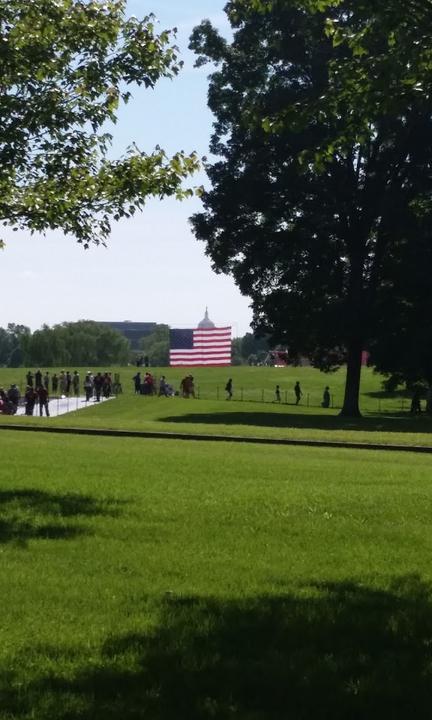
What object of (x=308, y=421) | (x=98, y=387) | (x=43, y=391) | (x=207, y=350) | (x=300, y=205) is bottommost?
(x=308, y=421)

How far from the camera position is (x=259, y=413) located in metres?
47.3

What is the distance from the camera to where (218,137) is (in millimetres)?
44406

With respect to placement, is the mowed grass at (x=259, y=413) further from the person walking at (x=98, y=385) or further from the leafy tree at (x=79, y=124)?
the leafy tree at (x=79, y=124)

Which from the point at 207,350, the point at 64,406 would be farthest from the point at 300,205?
the point at 207,350

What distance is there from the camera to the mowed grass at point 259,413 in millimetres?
27656

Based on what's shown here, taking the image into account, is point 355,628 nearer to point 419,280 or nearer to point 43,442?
point 43,442

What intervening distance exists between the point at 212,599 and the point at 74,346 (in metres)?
134

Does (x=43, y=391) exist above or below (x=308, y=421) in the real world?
above

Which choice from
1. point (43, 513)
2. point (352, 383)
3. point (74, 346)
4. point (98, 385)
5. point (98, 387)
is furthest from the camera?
A: point (74, 346)

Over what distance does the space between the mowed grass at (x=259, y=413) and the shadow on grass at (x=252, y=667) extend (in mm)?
17890

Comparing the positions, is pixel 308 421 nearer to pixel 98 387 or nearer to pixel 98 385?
pixel 98 387

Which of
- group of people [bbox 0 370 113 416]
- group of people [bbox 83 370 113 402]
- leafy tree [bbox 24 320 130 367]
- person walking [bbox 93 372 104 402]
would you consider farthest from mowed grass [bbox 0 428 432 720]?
leafy tree [bbox 24 320 130 367]

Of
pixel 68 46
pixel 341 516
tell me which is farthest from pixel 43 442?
pixel 341 516

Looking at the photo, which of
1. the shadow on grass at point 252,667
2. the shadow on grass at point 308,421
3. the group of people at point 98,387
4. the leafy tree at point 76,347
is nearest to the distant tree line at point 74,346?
the leafy tree at point 76,347
